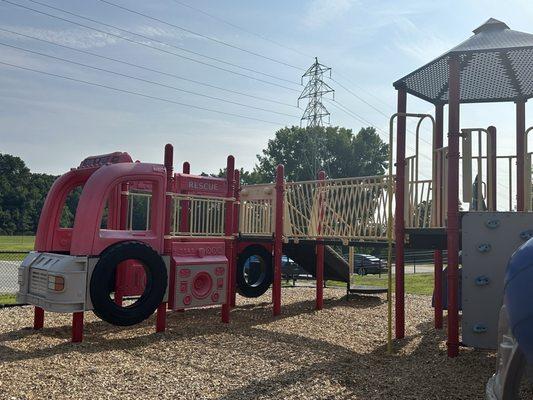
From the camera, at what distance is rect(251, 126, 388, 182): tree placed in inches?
2281

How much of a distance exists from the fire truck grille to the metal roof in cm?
534

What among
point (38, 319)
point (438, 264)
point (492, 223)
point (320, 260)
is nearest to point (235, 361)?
point (492, 223)

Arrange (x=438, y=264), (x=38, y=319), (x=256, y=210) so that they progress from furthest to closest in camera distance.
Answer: (x=256, y=210), (x=438, y=264), (x=38, y=319)

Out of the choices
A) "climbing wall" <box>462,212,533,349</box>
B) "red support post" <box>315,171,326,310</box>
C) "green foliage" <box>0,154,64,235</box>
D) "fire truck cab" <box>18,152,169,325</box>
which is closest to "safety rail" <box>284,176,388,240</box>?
"red support post" <box>315,171,326,310</box>

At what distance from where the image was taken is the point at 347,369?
525cm

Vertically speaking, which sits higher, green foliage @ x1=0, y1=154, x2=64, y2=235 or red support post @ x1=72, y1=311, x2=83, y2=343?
green foliage @ x1=0, y1=154, x2=64, y2=235

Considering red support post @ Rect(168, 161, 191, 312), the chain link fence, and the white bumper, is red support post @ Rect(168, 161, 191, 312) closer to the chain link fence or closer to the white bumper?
the white bumper

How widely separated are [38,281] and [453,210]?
201 inches

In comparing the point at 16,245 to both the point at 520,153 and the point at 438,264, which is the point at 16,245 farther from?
the point at 520,153

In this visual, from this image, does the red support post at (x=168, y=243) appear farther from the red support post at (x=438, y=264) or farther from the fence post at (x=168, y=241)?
the red support post at (x=438, y=264)

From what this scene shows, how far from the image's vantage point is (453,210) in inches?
226

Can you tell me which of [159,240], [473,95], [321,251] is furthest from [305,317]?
[473,95]

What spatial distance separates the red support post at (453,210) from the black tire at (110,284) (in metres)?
3.63

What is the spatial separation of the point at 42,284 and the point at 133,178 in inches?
67.8
